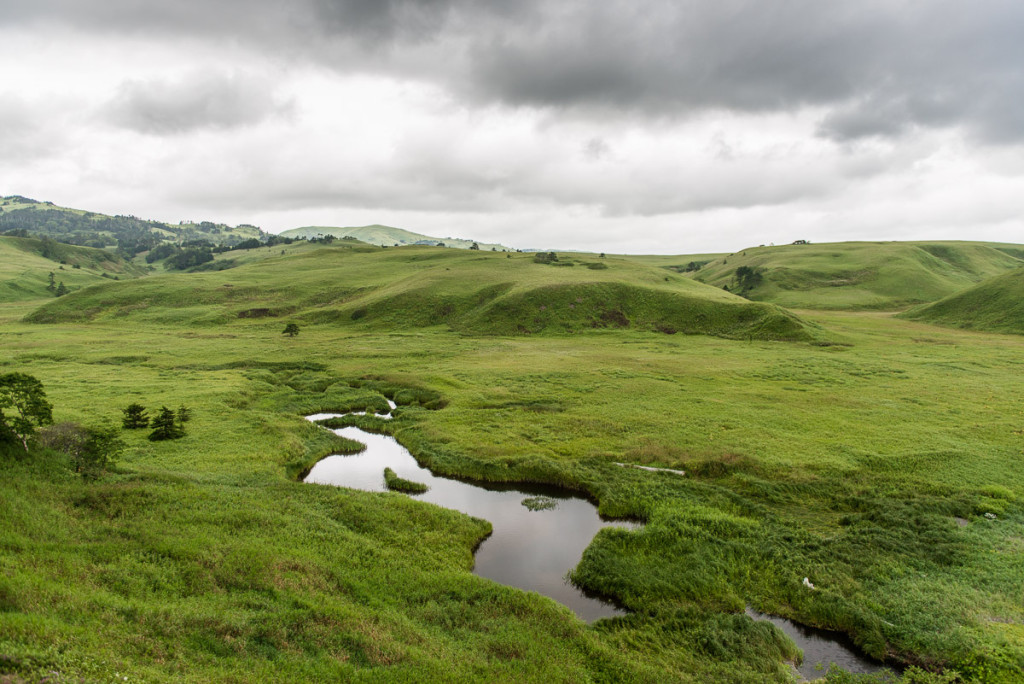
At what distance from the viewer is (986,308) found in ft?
338

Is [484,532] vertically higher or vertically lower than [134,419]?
lower

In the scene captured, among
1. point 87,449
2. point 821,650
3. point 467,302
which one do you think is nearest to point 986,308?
point 467,302

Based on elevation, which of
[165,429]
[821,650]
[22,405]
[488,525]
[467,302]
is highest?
[467,302]

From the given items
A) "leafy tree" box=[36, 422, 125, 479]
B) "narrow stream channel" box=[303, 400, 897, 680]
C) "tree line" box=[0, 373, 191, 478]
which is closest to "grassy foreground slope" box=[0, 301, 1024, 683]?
"narrow stream channel" box=[303, 400, 897, 680]

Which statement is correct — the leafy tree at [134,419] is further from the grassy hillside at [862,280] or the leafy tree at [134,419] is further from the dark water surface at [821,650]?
the grassy hillside at [862,280]

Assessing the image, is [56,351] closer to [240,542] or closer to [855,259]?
[240,542]

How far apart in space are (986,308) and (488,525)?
134 metres

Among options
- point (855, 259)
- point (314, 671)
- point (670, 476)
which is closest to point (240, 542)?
point (314, 671)

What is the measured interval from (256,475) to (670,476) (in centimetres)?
2526

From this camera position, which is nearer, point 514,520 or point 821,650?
point 821,650

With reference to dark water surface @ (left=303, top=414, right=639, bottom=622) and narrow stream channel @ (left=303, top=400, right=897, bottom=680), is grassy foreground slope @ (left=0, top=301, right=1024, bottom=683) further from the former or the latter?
dark water surface @ (left=303, top=414, right=639, bottom=622)

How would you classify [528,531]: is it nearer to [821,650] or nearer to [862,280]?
[821,650]

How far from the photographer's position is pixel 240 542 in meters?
17.8

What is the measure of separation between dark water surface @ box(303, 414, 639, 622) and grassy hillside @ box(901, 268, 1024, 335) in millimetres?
116455
